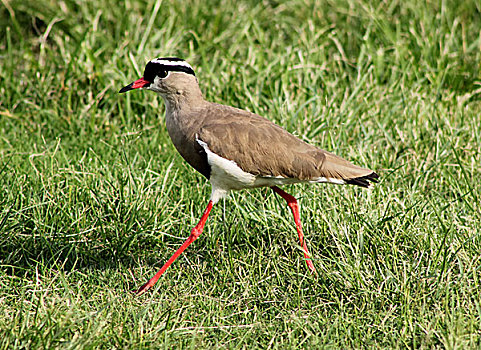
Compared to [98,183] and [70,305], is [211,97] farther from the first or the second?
[70,305]

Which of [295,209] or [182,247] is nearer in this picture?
[182,247]

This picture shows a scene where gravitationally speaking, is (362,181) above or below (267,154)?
below

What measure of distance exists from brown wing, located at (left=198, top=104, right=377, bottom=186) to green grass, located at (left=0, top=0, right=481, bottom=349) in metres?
0.34

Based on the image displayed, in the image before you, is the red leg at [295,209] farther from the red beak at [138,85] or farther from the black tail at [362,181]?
the red beak at [138,85]

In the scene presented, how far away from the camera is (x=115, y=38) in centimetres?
672

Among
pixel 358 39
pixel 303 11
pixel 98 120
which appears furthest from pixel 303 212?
pixel 303 11

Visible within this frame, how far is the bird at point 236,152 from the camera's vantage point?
4.22 meters

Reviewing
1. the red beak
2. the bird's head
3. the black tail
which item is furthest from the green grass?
the bird's head

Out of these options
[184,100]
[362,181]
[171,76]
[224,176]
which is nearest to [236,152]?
[224,176]

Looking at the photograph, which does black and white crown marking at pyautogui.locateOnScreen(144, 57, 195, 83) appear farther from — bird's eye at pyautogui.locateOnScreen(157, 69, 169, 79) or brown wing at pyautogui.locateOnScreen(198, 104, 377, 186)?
brown wing at pyautogui.locateOnScreen(198, 104, 377, 186)

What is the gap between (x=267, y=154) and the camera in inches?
168

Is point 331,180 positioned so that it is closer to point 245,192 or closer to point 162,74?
point 245,192

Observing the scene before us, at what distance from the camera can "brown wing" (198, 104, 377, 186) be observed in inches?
166

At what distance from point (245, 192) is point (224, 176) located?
0.83 meters
